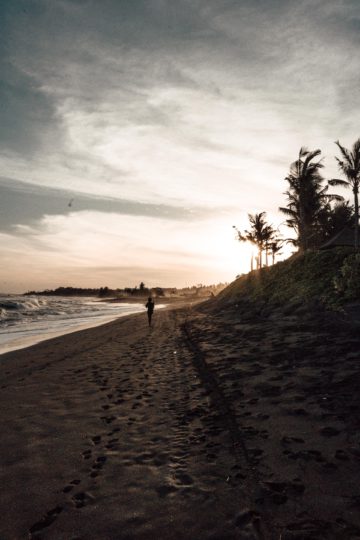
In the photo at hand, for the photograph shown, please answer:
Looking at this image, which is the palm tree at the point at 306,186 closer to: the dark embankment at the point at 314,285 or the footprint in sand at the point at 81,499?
the dark embankment at the point at 314,285

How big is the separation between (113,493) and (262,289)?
22327 mm

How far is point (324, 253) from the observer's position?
898 inches

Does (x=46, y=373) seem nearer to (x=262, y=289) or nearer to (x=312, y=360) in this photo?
(x=312, y=360)

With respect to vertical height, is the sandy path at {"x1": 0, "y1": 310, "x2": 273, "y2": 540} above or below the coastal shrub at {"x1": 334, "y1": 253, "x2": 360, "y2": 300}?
below

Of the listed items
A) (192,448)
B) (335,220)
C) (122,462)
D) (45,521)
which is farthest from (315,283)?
(335,220)

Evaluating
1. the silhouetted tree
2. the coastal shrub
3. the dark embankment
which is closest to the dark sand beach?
the coastal shrub

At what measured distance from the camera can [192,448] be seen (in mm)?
5133

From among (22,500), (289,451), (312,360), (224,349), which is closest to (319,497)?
(289,451)

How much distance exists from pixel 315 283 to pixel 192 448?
14.7m

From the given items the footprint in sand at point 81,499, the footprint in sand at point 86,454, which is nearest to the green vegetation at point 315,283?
the footprint in sand at point 86,454

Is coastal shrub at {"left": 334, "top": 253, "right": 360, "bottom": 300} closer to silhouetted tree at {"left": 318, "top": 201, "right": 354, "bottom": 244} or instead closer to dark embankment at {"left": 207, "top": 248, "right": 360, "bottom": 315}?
dark embankment at {"left": 207, "top": 248, "right": 360, "bottom": 315}

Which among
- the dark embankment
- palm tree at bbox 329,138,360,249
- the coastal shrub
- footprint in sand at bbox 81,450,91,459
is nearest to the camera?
footprint in sand at bbox 81,450,91,459

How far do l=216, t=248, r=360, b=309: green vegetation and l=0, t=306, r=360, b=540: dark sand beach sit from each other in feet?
14.0

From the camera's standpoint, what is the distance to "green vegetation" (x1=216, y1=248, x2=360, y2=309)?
46.4 ft
